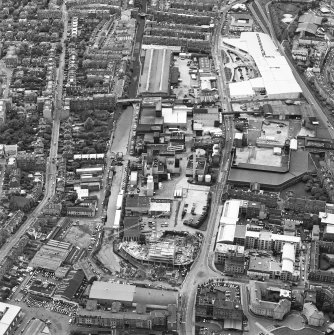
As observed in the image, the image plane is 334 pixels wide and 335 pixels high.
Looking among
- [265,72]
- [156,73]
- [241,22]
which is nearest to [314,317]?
[265,72]

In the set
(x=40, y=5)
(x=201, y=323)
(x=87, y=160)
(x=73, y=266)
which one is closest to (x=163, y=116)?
(x=87, y=160)

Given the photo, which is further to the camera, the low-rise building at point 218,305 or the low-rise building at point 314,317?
the low-rise building at point 218,305

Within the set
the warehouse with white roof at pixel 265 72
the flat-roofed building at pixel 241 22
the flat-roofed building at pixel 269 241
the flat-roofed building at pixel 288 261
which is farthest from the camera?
the flat-roofed building at pixel 241 22

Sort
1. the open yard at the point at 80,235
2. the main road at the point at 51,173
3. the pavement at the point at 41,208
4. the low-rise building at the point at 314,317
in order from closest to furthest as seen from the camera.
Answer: the low-rise building at the point at 314,317
the pavement at the point at 41,208
the main road at the point at 51,173
the open yard at the point at 80,235

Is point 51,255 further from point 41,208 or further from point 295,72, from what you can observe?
point 295,72

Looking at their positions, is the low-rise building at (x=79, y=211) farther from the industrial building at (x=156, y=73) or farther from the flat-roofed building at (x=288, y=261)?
the industrial building at (x=156, y=73)

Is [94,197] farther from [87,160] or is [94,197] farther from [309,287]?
[309,287]

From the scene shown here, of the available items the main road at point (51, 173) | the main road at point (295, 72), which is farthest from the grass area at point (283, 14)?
the main road at point (51, 173)

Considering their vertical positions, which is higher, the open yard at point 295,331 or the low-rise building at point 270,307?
the low-rise building at point 270,307
